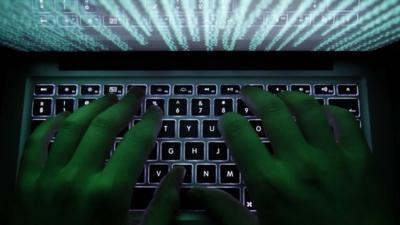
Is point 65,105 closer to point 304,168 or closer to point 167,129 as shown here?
point 167,129

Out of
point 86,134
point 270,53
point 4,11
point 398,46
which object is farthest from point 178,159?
point 398,46

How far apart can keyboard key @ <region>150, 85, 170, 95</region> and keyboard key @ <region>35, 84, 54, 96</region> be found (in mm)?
211

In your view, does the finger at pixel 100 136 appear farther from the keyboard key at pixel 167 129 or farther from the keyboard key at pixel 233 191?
the keyboard key at pixel 233 191

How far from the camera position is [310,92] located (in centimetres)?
72

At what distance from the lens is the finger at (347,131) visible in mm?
598

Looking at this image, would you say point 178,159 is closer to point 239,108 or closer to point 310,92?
point 239,108

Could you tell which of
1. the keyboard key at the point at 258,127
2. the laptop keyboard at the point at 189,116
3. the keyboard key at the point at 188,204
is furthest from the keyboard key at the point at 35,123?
the keyboard key at the point at 258,127

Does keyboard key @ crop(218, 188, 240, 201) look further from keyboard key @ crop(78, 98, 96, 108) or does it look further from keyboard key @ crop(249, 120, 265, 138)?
keyboard key @ crop(78, 98, 96, 108)

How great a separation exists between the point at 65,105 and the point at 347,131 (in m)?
0.55

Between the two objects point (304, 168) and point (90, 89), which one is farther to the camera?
point (90, 89)

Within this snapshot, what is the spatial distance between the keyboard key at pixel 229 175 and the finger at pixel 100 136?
0.69 feet

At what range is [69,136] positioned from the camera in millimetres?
604

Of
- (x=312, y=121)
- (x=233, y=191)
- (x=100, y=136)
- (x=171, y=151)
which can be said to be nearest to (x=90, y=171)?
(x=100, y=136)

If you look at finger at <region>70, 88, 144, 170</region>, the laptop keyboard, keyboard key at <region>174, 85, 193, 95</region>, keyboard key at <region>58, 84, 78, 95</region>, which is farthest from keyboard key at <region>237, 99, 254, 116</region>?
keyboard key at <region>58, 84, 78, 95</region>
